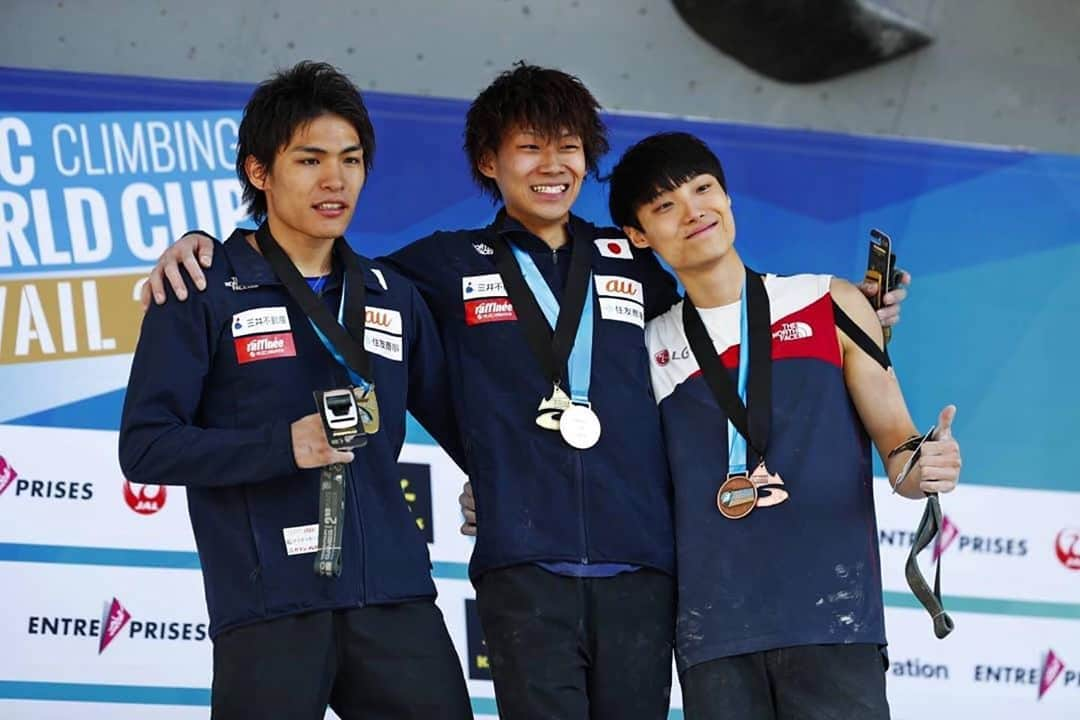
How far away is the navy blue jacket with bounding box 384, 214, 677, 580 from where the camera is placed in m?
3.01

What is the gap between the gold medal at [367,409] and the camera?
105 inches

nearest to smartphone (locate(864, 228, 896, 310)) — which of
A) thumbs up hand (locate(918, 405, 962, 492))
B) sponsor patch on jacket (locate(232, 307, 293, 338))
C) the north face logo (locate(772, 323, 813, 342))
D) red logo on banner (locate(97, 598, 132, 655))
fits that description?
the north face logo (locate(772, 323, 813, 342))

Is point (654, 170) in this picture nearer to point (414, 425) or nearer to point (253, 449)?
point (253, 449)

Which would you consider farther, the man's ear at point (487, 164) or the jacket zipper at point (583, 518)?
the man's ear at point (487, 164)

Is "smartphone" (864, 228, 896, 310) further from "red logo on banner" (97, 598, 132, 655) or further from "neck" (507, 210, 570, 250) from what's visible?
"red logo on banner" (97, 598, 132, 655)

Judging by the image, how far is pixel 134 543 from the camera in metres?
4.44

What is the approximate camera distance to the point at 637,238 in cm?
339

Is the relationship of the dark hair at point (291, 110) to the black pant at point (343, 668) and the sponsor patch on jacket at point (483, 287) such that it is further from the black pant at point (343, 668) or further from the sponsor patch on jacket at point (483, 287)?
the black pant at point (343, 668)

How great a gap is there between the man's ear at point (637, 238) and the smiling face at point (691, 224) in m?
0.03

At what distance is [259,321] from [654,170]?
971 mm

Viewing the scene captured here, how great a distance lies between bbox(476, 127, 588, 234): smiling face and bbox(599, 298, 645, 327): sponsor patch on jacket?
223mm

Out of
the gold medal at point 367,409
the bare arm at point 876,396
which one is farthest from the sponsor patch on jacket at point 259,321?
the bare arm at point 876,396

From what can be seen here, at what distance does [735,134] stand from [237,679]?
107 inches

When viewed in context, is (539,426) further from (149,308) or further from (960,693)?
(960,693)
